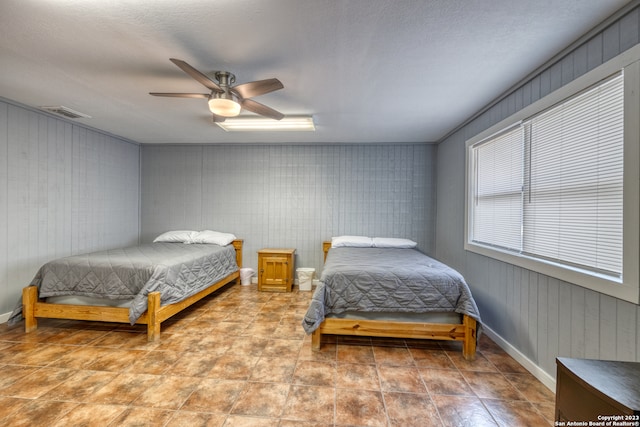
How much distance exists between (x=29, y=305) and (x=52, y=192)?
143 centimetres

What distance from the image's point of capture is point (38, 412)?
5.09 ft

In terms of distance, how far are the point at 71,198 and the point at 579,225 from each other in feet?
17.3

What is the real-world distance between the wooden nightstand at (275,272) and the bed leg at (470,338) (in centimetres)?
251

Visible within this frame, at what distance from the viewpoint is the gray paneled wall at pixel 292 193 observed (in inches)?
171

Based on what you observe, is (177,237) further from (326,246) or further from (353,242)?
(353,242)

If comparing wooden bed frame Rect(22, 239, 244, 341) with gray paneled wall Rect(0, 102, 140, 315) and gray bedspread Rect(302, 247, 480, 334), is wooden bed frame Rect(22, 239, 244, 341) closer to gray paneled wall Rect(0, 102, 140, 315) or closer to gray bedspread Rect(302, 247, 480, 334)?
gray paneled wall Rect(0, 102, 140, 315)

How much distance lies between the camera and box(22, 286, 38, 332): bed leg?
99.0 inches

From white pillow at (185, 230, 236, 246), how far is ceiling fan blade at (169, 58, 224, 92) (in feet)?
8.61

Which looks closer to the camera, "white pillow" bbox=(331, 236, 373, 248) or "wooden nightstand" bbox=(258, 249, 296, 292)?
"white pillow" bbox=(331, 236, 373, 248)

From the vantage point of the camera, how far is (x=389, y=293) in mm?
2277

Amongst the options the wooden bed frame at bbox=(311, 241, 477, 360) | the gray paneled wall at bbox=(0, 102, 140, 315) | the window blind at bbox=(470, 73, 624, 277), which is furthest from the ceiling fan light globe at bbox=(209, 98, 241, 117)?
the gray paneled wall at bbox=(0, 102, 140, 315)


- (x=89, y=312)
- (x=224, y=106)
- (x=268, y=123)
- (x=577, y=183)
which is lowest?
(x=89, y=312)

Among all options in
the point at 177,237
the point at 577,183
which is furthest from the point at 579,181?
the point at 177,237

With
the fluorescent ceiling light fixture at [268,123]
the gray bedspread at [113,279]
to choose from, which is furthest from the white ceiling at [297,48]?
the gray bedspread at [113,279]
